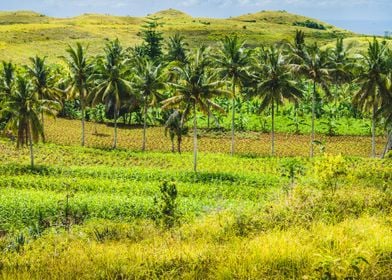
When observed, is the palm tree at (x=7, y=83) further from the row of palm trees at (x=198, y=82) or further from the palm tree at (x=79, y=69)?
the palm tree at (x=79, y=69)

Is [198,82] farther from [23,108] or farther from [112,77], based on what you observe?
[23,108]

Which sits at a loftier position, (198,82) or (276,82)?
(276,82)

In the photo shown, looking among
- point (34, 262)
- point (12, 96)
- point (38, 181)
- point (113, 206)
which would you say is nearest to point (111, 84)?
point (12, 96)

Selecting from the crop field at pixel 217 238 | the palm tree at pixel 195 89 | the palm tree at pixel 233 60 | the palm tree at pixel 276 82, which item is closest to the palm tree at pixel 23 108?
the crop field at pixel 217 238

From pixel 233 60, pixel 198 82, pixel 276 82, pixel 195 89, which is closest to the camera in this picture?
pixel 198 82

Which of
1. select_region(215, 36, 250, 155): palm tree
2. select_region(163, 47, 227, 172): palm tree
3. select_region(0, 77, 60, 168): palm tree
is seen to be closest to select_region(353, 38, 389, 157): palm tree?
select_region(215, 36, 250, 155): palm tree

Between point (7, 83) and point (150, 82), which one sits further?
point (150, 82)

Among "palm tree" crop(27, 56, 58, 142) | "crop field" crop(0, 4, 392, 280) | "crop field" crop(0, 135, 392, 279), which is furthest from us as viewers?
"palm tree" crop(27, 56, 58, 142)

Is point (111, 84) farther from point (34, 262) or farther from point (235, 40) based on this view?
point (34, 262)

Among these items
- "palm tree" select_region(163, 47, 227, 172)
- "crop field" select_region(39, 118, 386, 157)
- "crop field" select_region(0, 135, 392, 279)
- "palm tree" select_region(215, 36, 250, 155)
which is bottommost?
"crop field" select_region(39, 118, 386, 157)

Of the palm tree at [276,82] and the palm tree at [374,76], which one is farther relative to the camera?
the palm tree at [276,82]

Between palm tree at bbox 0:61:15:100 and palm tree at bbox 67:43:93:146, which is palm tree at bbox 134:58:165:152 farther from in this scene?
palm tree at bbox 0:61:15:100

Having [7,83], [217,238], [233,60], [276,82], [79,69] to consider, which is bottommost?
[217,238]

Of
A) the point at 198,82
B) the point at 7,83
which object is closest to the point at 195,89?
the point at 198,82
